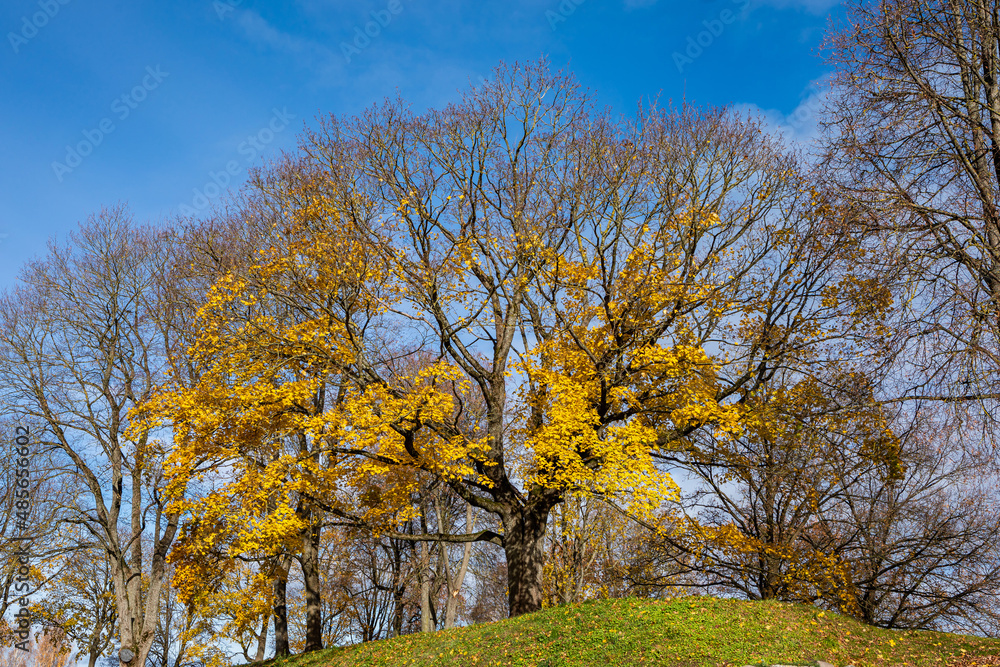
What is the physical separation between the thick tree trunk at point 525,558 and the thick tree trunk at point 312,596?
5.24 meters

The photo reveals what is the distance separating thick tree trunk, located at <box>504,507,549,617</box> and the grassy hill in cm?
119

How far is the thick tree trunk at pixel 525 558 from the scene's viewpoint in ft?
44.4

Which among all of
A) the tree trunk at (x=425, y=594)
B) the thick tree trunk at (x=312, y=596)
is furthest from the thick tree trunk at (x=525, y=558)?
the tree trunk at (x=425, y=594)

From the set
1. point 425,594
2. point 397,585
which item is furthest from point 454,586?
point 397,585

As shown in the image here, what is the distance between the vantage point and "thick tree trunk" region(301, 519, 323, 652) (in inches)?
626

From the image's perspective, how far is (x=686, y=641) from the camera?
1019 cm

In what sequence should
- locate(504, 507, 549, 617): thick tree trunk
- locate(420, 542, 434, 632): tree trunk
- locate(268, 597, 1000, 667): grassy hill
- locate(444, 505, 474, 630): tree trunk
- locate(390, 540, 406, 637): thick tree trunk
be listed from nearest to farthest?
locate(268, 597, 1000, 667): grassy hill → locate(504, 507, 549, 617): thick tree trunk → locate(420, 542, 434, 632): tree trunk → locate(444, 505, 474, 630): tree trunk → locate(390, 540, 406, 637): thick tree trunk

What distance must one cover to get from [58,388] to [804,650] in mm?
19005

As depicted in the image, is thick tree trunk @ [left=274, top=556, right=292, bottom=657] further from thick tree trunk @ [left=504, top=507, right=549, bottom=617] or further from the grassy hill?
thick tree trunk @ [left=504, top=507, right=549, bottom=617]

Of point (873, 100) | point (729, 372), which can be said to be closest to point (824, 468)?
point (729, 372)

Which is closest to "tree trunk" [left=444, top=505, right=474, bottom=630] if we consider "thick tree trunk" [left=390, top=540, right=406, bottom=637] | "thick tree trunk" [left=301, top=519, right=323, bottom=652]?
"thick tree trunk" [left=390, top=540, right=406, bottom=637]

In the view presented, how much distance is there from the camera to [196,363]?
16.8 m

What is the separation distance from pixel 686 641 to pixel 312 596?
10.1m

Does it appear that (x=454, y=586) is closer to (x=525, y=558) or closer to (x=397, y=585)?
(x=397, y=585)
